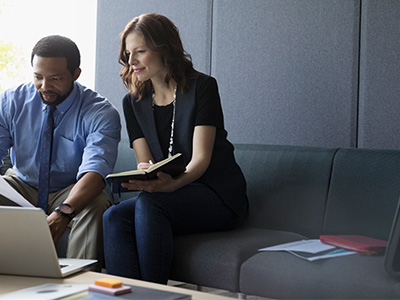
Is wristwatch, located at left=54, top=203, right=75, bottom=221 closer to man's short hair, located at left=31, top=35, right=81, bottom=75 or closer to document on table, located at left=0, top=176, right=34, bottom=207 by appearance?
document on table, located at left=0, top=176, right=34, bottom=207

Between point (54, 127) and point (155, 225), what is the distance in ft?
2.68

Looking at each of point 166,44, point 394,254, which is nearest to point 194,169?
point 166,44

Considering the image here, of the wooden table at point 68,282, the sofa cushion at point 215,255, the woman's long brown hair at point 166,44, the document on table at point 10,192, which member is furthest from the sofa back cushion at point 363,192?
the document on table at point 10,192

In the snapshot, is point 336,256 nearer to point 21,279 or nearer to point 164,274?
point 164,274

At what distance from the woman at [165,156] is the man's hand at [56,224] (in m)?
0.16

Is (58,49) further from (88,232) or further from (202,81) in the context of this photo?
(88,232)

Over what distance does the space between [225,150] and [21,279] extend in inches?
44.2

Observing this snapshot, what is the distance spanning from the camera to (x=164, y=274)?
199 centimetres

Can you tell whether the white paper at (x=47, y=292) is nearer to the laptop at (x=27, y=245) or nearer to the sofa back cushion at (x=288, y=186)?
the laptop at (x=27, y=245)

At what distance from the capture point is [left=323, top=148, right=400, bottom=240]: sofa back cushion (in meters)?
2.15

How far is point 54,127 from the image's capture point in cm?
255

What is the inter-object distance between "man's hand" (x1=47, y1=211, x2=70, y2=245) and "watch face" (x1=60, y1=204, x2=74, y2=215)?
0.07 feet

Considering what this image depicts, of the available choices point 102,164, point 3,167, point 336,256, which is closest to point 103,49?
point 3,167

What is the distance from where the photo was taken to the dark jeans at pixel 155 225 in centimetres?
199
